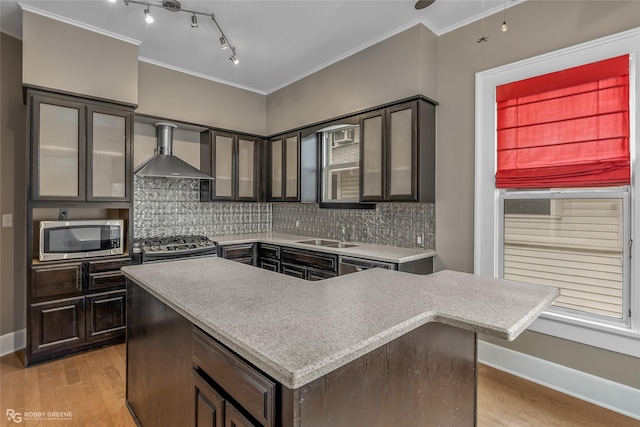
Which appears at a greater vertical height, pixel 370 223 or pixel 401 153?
pixel 401 153

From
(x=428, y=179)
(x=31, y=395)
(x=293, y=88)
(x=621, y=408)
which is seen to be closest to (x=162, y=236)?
(x=31, y=395)

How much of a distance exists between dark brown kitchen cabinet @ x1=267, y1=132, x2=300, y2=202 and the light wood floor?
8.52ft

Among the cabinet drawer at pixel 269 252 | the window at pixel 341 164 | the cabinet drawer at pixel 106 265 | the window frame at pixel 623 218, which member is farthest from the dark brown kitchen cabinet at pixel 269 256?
→ the window frame at pixel 623 218

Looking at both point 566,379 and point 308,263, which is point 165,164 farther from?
point 566,379

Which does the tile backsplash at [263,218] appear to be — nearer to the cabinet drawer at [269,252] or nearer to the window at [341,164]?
the window at [341,164]

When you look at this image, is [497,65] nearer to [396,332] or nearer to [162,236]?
[396,332]

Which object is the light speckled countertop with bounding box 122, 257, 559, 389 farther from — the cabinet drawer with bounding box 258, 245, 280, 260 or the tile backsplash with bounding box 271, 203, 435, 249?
the cabinet drawer with bounding box 258, 245, 280, 260

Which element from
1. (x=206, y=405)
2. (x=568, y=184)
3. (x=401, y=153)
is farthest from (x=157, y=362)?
(x=568, y=184)

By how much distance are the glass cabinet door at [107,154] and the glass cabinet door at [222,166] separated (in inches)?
44.8

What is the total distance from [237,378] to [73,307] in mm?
2794

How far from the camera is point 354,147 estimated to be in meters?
3.96

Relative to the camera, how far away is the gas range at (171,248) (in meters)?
3.36

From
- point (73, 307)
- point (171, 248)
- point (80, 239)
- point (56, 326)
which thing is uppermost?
point (80, 239)

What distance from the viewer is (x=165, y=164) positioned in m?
3.72
